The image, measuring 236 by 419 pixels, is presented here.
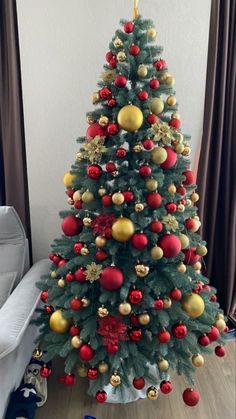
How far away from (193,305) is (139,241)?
36 cm

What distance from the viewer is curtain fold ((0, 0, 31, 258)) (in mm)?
1776

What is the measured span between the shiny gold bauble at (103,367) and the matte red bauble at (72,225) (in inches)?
20.9

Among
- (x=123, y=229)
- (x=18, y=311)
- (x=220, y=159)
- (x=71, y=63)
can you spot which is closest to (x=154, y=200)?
(x=123, y=229)

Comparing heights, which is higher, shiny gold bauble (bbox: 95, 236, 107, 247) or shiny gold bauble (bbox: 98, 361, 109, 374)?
shiny gold bauble (bbox: 95, 236, 107, 247)

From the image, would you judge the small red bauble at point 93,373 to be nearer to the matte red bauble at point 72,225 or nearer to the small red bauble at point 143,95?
the matte red bauble at point 72,225

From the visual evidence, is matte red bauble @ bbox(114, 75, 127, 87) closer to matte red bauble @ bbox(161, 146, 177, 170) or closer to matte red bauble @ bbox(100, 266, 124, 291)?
matte red bauble @ bbox(161, 146, 177, 170)

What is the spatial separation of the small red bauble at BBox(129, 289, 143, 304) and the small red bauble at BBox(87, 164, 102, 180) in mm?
464

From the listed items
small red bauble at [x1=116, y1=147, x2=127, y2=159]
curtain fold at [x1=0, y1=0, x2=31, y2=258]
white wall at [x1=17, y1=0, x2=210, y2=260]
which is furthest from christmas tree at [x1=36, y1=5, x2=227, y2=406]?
curtain fold at [x1=0, y1=0, x2=31, y2=258]

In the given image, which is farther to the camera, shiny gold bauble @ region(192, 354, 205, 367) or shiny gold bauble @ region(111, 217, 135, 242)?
shiny gold bauble @ region(192, 354, 205, 367)

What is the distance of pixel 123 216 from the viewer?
1264mm

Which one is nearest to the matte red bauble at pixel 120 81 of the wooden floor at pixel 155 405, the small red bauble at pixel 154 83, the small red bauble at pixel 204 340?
the small red bauble at pixel 154 83

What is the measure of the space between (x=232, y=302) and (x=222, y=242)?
415 millimetres

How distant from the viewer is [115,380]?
4.10 ft

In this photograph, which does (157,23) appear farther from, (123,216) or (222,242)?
(222,242)
